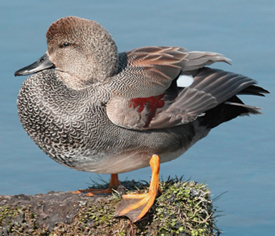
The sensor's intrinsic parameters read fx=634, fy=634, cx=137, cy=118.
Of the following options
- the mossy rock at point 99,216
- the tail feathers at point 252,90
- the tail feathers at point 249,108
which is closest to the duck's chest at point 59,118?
the mossy rock at point 99,216

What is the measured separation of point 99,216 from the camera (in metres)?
→ 4.11

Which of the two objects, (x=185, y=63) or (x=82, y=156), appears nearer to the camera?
(x=82, y=156)

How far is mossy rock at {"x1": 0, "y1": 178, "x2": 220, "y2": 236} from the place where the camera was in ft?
13.4

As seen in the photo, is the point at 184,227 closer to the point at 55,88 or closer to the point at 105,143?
the point at 105,143

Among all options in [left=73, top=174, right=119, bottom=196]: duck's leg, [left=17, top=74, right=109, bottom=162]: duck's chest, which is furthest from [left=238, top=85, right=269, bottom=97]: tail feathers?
[left=17, top=74, right=109, bottom=162]: duck's chest

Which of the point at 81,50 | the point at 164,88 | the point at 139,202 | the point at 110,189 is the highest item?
the point at 81,50

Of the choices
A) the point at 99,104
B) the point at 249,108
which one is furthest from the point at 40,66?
the point at 249,108

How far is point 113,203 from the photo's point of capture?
166 inches

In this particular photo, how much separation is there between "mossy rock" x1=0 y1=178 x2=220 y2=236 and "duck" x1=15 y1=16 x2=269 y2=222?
0.34 ft

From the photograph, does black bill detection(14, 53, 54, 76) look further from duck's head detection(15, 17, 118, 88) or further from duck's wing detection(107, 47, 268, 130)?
duck's wing detection(107, 47, 268, 130)

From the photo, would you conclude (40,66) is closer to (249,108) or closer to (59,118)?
(59,118)

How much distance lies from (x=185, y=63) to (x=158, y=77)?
0.30m

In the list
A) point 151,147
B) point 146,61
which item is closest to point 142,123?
point 151,147

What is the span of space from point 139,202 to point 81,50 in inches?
41.9
